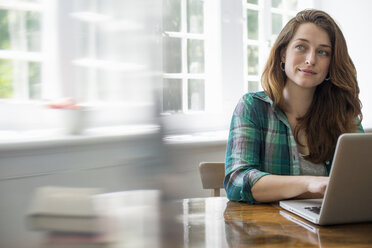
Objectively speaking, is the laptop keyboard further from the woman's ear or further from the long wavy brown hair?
the woman's ear

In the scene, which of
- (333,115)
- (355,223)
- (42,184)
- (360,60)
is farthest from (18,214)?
(360,60)

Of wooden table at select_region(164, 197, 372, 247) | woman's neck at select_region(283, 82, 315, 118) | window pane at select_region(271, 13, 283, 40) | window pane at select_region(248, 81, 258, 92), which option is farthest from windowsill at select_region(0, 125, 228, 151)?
window pane at select_region(271, 13, 283, 40)

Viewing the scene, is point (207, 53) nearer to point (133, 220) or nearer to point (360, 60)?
point (360, 60)

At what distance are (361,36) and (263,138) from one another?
2203 millimetres

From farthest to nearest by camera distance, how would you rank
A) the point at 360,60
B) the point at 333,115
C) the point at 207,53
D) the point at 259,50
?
the point at 360,60 → the point at 259,50 → the point at 207,53 → the point at 333,115

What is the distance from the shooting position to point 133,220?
0.24 meters

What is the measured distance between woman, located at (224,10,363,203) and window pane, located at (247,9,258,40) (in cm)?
129

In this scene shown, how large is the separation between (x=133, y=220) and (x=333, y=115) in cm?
156

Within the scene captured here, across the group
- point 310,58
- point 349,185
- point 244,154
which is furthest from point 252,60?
point 349,185

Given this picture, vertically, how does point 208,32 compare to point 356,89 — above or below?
above

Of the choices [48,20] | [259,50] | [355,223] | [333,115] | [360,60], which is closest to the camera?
[48,20]

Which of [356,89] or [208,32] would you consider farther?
[208,32]

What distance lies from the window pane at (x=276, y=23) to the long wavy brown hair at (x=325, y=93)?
1.45 meters

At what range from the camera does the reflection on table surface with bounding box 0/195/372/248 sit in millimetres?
231
